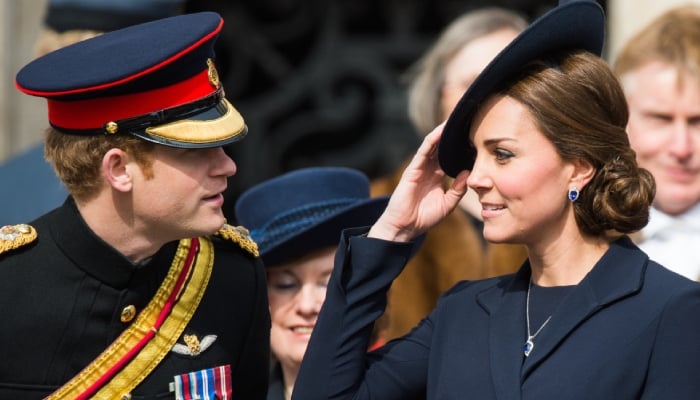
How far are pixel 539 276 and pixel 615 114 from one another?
400mm

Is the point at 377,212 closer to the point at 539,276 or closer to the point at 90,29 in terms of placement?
the point at 539,276

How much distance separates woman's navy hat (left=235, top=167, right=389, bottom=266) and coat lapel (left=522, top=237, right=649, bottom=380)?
870 millimetres

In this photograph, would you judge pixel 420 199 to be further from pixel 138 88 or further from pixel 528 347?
pixel 138 88

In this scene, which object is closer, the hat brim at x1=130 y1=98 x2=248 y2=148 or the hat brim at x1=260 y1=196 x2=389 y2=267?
the hat brim at x1=130 y1=98 x2=248 y2=148

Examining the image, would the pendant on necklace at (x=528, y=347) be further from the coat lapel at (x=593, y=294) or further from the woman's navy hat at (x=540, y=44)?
the woman's navy hat at (x=540, y=44)

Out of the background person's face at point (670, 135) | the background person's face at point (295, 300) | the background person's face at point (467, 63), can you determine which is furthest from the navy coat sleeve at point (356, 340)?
the background person's face at point (467, 63)

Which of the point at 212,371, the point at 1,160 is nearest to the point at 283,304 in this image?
the point at 212,371

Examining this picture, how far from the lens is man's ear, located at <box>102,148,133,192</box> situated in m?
3.55

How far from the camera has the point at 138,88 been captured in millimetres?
3557

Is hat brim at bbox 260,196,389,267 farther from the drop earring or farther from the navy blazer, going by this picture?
the drop earring

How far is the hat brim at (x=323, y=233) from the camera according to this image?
13.8 ft

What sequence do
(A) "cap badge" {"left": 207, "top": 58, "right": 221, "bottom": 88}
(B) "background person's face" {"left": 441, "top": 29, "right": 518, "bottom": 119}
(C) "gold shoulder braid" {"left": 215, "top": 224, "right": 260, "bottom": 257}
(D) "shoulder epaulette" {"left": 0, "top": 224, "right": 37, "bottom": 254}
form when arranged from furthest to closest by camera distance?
(B) "background person's face" {"left": 441, "top": 29, "right": 518, "bottom": 119} → (C) "gold shoulder braid" {"left": 215, "top": 224, "right": 260, "bottom": 257} → (A) "cap badge" {"left": 207, "top": 58, "right": 221, "bottom": 88} → (D) "shoulder epaulette" {"left": 0, "top": 224, "right": 37, "bottom": 254}

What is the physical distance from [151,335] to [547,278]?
923 mm

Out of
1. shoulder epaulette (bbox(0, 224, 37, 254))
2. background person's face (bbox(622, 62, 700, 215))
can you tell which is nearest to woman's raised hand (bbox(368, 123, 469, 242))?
shoulder epaulette (bbox(0, 224, 37, 254))
